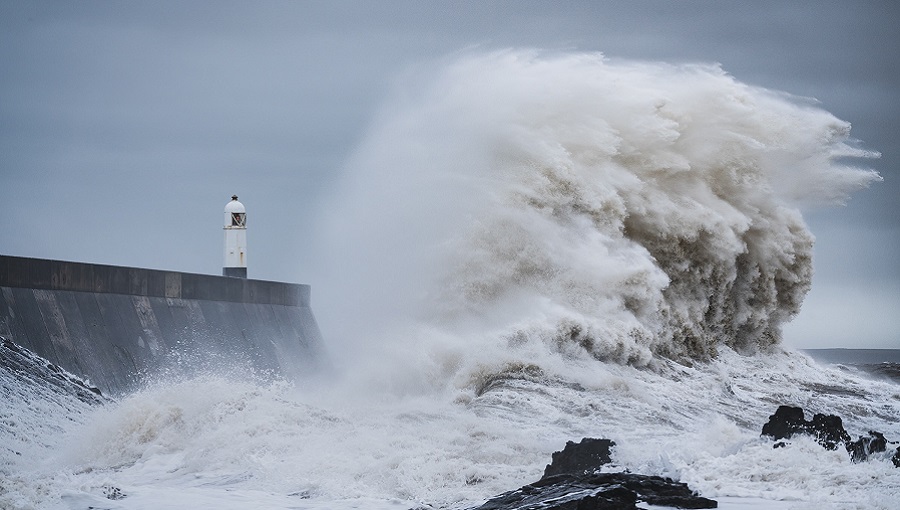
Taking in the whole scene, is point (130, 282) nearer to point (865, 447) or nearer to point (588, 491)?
point (588, 491)

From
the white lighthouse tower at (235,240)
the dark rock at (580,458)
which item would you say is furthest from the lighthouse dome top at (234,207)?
the dark rock at (580,458)

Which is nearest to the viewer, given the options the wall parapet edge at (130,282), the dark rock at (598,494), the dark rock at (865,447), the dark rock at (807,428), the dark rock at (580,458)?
the dark rock at (598,494)

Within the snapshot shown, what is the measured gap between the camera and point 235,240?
17062mm

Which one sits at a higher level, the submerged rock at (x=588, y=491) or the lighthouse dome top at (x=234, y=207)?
the lighthouse dome top at (x=234, y=207)

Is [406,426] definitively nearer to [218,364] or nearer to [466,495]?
[466,495]

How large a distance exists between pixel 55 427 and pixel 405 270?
250 inches

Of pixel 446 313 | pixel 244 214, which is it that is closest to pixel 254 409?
pixel 446 313

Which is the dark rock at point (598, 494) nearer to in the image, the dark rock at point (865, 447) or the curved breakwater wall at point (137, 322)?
the dark rock at point (865, 447)

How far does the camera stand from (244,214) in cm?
1712

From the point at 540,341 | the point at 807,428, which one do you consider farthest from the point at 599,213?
the point at 807,428

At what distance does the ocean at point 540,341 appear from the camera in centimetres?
894

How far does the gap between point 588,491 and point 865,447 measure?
2512mm

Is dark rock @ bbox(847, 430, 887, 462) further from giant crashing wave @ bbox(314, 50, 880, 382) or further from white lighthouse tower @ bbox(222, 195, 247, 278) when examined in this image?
white lighthouse tower @ bbox(222, 195, 247, 278)

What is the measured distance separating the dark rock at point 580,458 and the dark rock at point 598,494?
21cm
